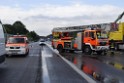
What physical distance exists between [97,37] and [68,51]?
5937mm

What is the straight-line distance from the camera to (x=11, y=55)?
1172 inches

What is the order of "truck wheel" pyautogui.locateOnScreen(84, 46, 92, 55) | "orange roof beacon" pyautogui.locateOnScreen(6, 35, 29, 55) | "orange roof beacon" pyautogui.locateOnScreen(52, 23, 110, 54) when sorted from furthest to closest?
"truck wheel" pyautogui.locateOnScreen(84, 46, 92, 55), "orange roof beacon" pyautogui.locateOnScreen(52, 23, 110, 54), "orange roof beacon" pyautogui.locateOnScreen(6, 35, 29, 55)

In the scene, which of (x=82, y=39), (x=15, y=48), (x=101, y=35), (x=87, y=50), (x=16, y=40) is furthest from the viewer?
(x=82, y=39)

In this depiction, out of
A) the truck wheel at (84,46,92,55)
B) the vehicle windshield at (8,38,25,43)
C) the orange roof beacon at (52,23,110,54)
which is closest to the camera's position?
the vehicle windshield at (8,38,25,43)

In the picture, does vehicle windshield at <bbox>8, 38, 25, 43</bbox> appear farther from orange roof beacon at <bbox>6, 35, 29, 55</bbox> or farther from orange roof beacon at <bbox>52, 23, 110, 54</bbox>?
orange roof beacon at <bbox>52, 23, 110, 54</bbox>

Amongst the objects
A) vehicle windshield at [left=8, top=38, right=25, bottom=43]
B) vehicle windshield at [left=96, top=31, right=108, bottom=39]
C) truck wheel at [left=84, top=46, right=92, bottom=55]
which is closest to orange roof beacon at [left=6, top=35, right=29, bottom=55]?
vehicle windshield at [left=8, top=38, right=25, bottom=43]

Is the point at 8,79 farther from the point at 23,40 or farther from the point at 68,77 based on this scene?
the point at 23,40

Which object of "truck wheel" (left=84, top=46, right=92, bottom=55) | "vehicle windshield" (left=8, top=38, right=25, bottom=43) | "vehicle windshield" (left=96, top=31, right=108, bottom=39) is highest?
"vehicle windshield" (left=96, top=31, right=108, bottom=39)

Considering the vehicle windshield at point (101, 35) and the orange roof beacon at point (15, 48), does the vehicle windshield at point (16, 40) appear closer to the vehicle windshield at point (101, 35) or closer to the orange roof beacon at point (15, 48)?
the orange roof beacon at point (15, 48)

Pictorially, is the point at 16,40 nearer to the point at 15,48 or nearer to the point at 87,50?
the point at 15,48

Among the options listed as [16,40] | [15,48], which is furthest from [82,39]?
[15,48]

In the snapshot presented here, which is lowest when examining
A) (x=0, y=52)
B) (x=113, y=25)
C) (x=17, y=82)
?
(x=17, y=82)

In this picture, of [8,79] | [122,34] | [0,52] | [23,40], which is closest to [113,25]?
[122,34]

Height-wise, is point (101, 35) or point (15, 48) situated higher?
point (101, 35)
